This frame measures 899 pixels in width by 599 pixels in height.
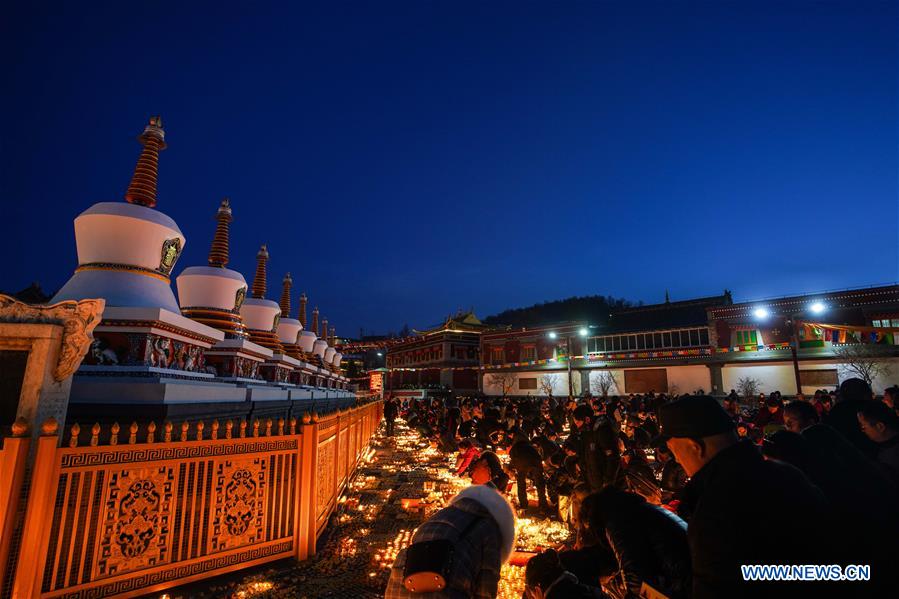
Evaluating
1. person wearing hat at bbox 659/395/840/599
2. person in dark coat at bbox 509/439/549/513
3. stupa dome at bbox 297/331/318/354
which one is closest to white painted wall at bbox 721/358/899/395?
stupa dome at bbox 297/331/318/354

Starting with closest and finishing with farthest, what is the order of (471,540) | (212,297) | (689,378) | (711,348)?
(471,540)
(212,297)
(711,348)
(689,378)

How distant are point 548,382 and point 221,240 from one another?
116ft

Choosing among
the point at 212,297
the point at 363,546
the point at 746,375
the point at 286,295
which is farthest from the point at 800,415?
the point at 746,375

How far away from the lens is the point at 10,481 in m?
3.52

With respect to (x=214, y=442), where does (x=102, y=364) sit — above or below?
above

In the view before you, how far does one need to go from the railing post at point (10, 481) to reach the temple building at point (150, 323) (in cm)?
274

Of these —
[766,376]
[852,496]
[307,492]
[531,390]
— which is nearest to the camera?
[852,496]

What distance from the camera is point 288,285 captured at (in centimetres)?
2286

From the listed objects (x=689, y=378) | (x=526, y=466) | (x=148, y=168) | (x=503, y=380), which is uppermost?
(x=148, y=168)

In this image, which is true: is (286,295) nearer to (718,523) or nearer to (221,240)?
(221,240)

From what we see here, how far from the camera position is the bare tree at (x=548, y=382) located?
42375 millimetres

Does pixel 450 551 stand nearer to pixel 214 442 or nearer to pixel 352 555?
pixel 214 442

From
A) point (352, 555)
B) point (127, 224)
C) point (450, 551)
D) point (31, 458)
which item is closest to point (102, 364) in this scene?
point (127, 224)

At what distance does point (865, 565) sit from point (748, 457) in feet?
2.25
